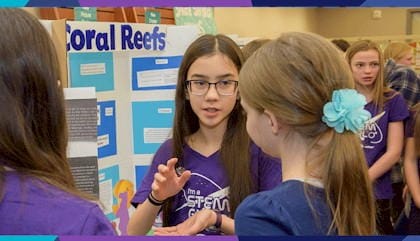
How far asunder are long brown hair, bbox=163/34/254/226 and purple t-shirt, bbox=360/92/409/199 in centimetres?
97

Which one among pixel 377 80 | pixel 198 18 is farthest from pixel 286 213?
pixel 198 18

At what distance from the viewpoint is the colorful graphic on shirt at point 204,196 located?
1257 millimetres

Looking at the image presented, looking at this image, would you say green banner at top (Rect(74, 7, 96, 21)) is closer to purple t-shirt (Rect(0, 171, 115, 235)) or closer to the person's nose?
the person's nose

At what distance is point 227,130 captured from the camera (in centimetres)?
134

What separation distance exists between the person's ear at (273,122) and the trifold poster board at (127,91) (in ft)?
3.59

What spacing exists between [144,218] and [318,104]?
0.56 m

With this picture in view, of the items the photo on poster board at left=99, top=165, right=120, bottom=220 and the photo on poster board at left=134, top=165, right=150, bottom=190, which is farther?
the photo on poster board at left=134, top=165, right=150, bottom=190

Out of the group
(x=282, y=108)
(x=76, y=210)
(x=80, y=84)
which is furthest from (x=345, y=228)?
(x=80, y=84)

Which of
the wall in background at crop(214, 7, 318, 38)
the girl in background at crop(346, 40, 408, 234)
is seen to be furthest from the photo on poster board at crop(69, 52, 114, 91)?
the wall in background at crop(214, 7, 318, 38)

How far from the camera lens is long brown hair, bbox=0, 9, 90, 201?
72 cm

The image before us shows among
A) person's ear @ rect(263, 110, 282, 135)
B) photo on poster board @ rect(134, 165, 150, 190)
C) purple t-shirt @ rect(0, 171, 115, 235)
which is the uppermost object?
person's ear @ rect(263, 110, 282, 135)

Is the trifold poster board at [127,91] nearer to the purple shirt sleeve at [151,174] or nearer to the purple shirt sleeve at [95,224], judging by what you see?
the purple shirt sleeve at [151,174]

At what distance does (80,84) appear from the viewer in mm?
1868

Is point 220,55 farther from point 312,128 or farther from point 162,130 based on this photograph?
point 162,130
